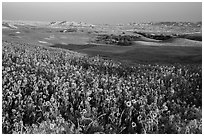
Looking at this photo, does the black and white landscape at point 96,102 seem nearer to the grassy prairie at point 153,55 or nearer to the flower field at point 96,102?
the flower field at point 96,102

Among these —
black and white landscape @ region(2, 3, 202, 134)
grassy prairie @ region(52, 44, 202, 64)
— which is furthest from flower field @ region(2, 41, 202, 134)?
grassy prairie @ region(52, 44, 202, 64)

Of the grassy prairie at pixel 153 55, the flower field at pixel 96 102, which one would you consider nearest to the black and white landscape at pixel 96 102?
the flower field at pixel 96 102

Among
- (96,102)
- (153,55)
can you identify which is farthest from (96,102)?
(153,55)

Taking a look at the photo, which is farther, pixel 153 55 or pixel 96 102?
pixel 153 55

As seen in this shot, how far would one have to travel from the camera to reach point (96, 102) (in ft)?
29.5

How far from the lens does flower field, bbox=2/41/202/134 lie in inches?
308

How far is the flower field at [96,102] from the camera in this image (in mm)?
7820

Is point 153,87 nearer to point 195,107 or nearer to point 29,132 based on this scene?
point 195,107

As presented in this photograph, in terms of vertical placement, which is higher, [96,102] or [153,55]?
[153,55]

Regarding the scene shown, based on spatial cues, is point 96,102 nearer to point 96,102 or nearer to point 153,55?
point 96,102

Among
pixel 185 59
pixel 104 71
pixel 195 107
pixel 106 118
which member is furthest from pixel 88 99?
pixel 185 59

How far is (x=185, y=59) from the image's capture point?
20.5 meters

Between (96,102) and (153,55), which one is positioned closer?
(96,102)

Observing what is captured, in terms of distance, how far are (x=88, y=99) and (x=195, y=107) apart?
2.76 meters
